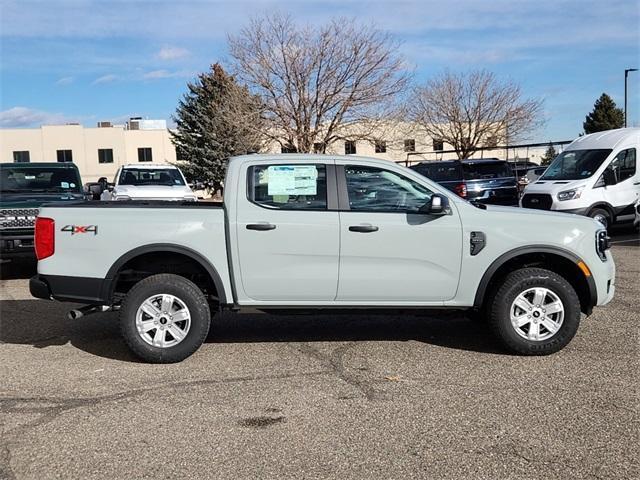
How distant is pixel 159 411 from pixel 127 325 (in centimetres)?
121

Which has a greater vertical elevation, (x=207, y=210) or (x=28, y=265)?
(x=207, y=210)

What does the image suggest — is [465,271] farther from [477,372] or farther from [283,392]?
[283,392]

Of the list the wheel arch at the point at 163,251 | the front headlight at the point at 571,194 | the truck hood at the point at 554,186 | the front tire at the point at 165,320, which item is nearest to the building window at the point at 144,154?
the truck hood at the point at 554,186

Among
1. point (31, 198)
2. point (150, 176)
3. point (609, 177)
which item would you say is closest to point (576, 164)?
point (609, 177)

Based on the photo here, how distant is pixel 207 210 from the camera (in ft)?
18.7

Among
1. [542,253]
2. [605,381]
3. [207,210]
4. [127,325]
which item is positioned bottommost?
[605,381]

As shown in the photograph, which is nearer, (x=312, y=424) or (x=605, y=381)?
(x=312, y=424)

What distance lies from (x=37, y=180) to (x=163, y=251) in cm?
759

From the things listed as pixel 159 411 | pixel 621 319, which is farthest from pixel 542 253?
pixel 159 411

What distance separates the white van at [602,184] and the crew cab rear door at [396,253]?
9.03 meters

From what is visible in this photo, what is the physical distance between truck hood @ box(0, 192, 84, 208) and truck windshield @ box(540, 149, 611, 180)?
34.4 ft

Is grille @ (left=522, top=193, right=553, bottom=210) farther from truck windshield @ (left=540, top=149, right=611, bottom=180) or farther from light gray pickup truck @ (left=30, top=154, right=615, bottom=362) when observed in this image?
light gray pickup truck @ (left=30, top=154, right=615, bottom=362)

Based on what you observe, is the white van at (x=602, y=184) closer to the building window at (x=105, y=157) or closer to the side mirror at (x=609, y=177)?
the side mirror at (x=609, y=177)

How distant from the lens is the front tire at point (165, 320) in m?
5.55
